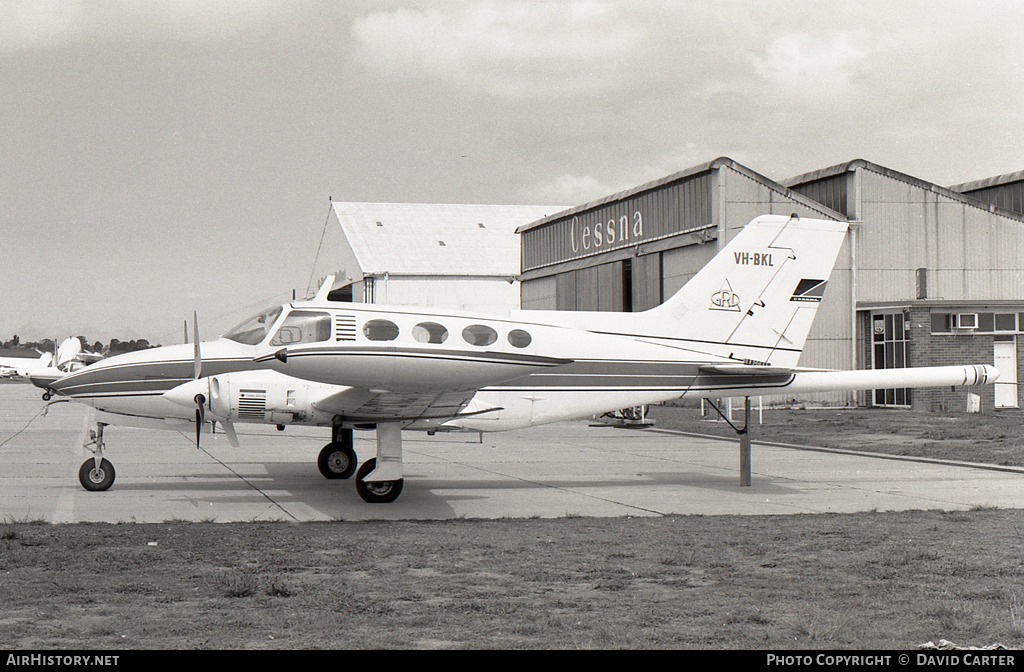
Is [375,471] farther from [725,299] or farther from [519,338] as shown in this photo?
[725,299]

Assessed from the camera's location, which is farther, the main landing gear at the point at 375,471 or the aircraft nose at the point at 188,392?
the aircraft nose at the point at 188,392

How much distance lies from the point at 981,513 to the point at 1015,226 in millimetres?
25990

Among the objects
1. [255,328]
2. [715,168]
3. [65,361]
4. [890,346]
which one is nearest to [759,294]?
[255,328]

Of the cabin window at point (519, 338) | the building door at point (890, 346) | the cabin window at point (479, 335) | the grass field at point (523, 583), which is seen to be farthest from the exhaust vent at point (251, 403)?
the building door at point (890, 346)

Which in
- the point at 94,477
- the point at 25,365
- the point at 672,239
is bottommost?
the point at 94,477

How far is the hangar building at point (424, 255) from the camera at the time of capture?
51969 mm

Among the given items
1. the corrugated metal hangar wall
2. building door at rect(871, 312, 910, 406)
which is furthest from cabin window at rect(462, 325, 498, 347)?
building door at rect(871, 312, 910, 406)

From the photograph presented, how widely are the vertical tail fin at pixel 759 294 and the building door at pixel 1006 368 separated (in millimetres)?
19951

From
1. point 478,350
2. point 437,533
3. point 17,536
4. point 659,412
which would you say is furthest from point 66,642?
point 659,412

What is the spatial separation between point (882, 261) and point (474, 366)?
25.4m

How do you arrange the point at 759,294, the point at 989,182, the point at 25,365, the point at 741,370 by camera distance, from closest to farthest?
1. the point at 741,370
2. the point at 759,294
3. the point at 989,182
4. the point at 25,365

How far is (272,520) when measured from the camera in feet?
34.0

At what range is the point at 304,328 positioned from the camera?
11883 mm

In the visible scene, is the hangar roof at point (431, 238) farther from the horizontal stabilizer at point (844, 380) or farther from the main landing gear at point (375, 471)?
the main landing gear at point (375, 471)
